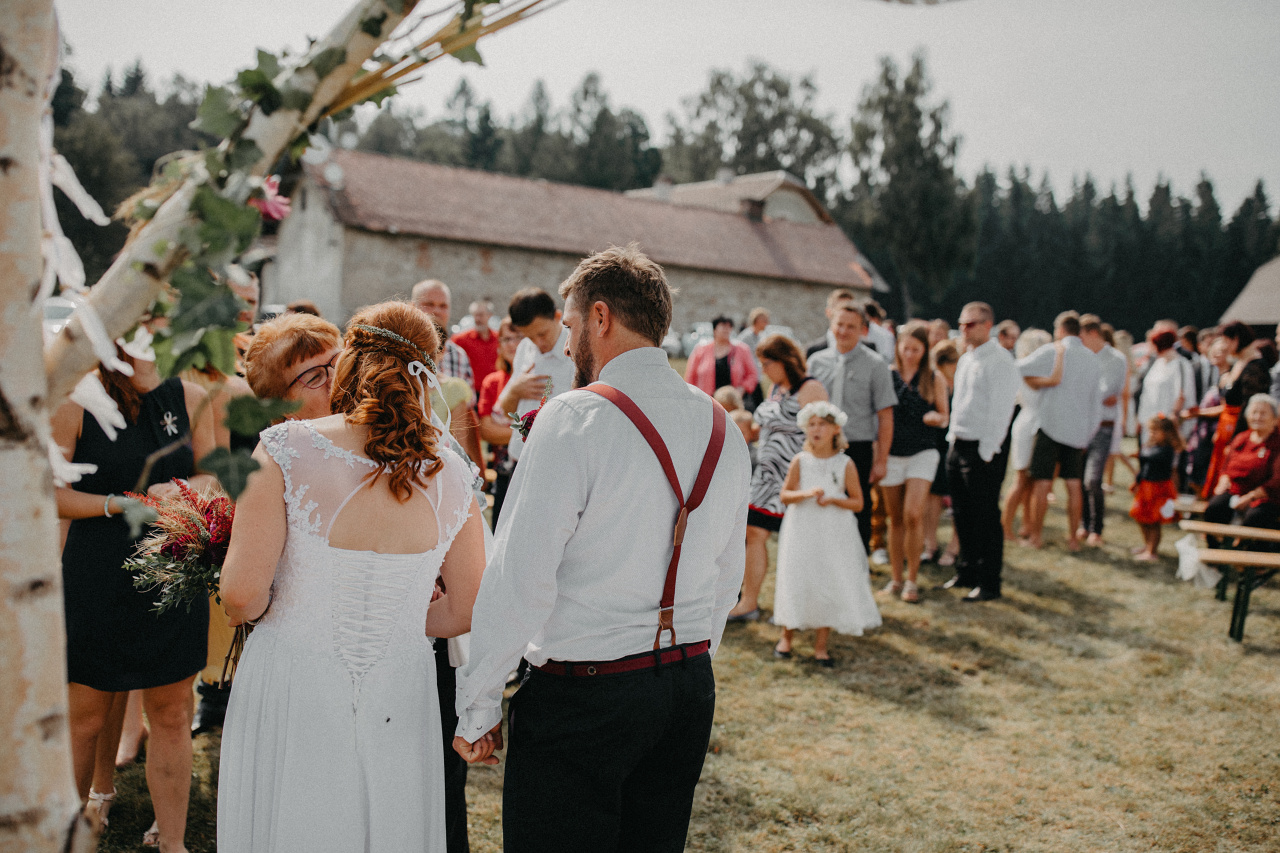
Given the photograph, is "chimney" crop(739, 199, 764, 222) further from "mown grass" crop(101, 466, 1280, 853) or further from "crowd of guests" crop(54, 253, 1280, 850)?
"mown grass" crop(101, 466, 1280, 853)

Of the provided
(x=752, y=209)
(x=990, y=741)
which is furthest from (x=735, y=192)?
(x=990, y=741)

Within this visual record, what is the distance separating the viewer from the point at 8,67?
0.79 m

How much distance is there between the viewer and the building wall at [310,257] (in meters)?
26.3

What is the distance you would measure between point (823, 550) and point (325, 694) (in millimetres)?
3798

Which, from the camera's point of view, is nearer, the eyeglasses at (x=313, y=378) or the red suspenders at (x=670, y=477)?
the red suspenders at (x=670, y=477)

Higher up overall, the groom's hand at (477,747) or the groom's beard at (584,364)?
the groom's beard at (584,364)

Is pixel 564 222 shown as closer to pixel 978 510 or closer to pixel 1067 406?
pixel 1067 406

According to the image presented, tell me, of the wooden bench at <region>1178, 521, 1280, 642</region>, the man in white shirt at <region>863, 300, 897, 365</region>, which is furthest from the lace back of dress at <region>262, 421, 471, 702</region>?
the man in white shirt at <region>863, 300, 897, 365</region>

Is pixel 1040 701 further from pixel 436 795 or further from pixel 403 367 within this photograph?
pixel 403 367

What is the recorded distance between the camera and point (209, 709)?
4.19 metres

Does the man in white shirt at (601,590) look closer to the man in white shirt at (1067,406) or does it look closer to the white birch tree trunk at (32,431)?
the white birch tree trunk at (32,431)

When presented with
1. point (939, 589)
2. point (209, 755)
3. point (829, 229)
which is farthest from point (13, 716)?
point (829, 229)

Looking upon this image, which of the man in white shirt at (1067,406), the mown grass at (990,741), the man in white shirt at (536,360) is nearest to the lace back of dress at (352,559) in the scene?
the mown grass at (990,741)

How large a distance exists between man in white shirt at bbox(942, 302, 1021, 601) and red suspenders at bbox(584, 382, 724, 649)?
521cm
